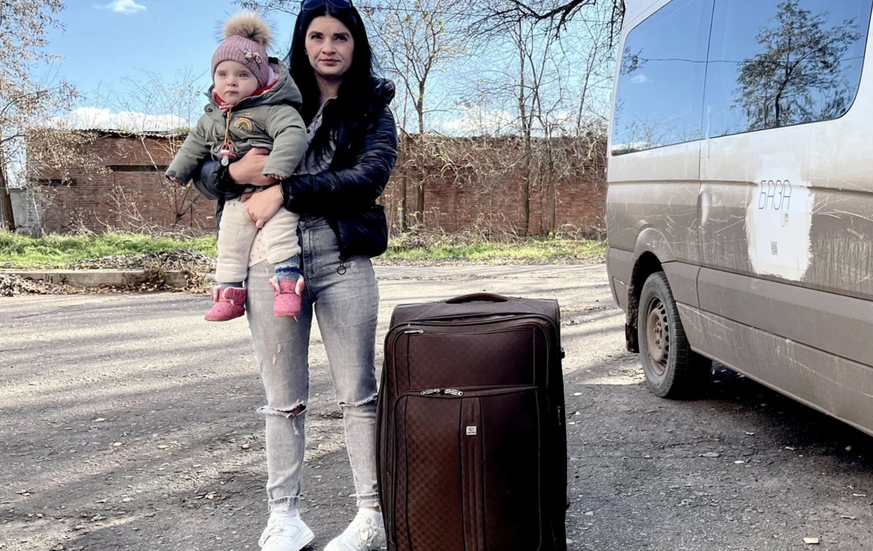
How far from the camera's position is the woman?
2.56 meters

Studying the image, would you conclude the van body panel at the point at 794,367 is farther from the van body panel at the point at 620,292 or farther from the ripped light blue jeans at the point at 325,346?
the ripped light blue jeans at the point at 325,346

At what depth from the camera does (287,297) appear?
251cm

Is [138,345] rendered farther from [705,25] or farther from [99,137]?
[99,137]

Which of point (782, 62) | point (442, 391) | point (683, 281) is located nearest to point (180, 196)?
point (683, 281)

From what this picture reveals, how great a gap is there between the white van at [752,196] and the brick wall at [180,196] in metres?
17.7

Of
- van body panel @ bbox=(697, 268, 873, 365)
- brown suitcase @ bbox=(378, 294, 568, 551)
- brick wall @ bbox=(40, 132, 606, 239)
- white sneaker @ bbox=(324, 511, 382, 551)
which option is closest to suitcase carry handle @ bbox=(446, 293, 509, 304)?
brown suitcase @ bbox=(378, 294, 568, 551)

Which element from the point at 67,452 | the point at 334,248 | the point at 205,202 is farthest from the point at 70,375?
the point at 205,202

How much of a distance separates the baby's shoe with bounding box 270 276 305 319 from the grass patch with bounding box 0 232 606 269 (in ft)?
42.3

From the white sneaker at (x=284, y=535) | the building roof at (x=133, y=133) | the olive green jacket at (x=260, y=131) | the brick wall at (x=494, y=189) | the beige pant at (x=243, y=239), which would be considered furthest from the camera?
the brick wall at (x=494, y=189)

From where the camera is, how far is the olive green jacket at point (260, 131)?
2.44m

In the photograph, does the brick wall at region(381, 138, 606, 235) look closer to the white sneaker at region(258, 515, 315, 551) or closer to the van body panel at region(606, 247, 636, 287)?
the van body panel at region(606, 247, 636, 287)

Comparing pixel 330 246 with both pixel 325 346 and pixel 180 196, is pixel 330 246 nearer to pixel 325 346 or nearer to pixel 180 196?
pixel 325 346

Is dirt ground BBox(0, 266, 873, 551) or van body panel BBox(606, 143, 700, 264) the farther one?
van body panel BBox(606, 143, 700, 264)

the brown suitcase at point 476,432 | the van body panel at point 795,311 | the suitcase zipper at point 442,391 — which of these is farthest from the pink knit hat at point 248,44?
the van body panel at point 795,311
